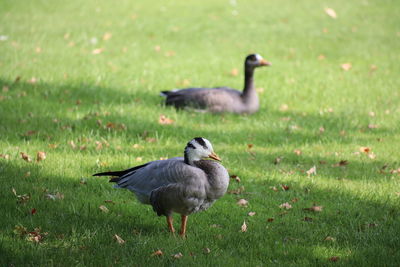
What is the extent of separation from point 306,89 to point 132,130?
483cm

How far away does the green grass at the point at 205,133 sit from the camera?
4.85m

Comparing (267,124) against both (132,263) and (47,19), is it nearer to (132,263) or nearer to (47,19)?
(132,263)

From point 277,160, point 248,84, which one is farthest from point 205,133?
point 248,84

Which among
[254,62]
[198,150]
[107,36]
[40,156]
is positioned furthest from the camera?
[107,36]

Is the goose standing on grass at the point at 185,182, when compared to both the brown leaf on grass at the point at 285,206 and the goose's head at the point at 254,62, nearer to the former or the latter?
the brown leaf on grass at the point at 285,206

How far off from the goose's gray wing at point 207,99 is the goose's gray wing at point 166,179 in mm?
4703

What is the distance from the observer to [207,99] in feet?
32.5

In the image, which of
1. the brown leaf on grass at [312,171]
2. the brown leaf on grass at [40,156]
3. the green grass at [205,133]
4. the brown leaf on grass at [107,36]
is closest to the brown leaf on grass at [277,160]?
the green grass at [205,133]

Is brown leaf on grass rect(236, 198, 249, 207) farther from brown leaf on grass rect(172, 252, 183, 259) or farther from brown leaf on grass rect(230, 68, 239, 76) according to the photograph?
brown leaf on grass rect(230, 68, 239, 76)

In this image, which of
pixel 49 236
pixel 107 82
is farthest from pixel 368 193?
pixel 107 82

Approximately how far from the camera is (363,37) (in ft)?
56.2

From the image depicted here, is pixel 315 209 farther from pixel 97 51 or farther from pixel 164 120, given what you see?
pixel 97 51

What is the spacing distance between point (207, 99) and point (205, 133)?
1413mm

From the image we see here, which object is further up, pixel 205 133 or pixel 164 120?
pixel 164 120
